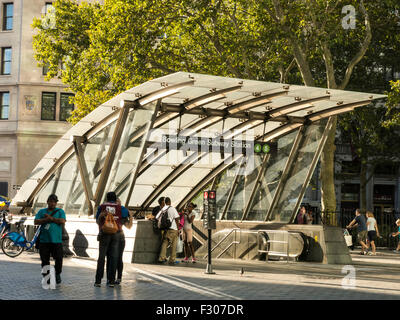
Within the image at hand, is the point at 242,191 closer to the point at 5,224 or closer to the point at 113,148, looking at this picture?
the point at 113,148

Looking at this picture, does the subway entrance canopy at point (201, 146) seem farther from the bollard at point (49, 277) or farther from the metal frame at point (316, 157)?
the bollard at point (49, 277)

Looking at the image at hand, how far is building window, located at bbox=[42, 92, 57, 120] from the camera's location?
5209cm

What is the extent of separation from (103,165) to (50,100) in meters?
32.2

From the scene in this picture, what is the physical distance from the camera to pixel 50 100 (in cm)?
5231

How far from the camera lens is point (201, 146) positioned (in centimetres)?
2188

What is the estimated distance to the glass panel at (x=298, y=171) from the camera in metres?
22.8

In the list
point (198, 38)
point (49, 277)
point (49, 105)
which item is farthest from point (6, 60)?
point (49, 277)

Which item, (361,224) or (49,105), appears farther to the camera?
(49,105)

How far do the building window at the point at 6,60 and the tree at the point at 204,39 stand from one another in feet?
62.6

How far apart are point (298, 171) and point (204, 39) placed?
942 cm

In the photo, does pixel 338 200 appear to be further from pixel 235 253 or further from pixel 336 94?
pixel 336 94

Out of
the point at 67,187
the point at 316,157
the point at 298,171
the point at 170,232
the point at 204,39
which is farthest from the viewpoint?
the point at 204,39

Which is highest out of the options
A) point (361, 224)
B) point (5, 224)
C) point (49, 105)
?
point (49, 105)
